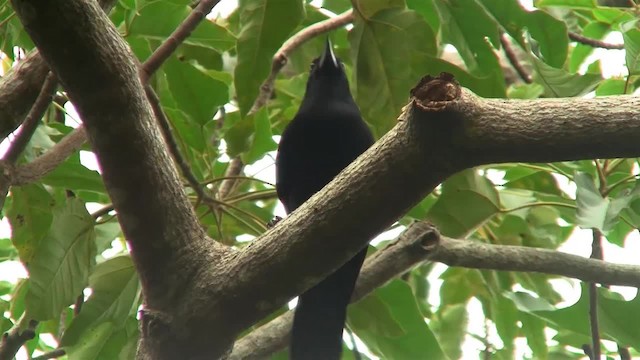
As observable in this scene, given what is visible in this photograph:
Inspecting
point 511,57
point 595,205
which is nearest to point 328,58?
point 511,57

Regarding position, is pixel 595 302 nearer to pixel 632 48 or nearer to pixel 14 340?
pixel 632 48

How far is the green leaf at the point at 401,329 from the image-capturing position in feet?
7.98

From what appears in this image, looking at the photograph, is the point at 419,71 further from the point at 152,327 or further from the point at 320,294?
the point at 152,327

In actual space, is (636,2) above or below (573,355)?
above

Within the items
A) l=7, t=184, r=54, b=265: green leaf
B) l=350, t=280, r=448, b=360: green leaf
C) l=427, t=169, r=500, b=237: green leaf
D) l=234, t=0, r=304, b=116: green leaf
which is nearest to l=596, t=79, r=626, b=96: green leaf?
l=427, t=169, r=500, b=237: green leaf

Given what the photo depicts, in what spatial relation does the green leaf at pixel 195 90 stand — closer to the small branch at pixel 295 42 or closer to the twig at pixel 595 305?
the small branch at pixel 295 42

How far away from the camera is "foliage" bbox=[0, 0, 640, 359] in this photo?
229 centimetres

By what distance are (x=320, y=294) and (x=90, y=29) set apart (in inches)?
44.7

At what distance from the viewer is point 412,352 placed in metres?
2.47

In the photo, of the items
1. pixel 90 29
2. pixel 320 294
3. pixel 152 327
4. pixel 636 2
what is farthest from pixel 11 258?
pixel 636 2

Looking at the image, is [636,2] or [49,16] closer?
[49,16]

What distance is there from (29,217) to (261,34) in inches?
32.0

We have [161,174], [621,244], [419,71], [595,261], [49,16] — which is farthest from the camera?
[621,244]

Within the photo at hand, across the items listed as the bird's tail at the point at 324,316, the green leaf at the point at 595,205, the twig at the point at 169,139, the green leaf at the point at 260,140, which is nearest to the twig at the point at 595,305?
the green leaf at the point at 595,205
